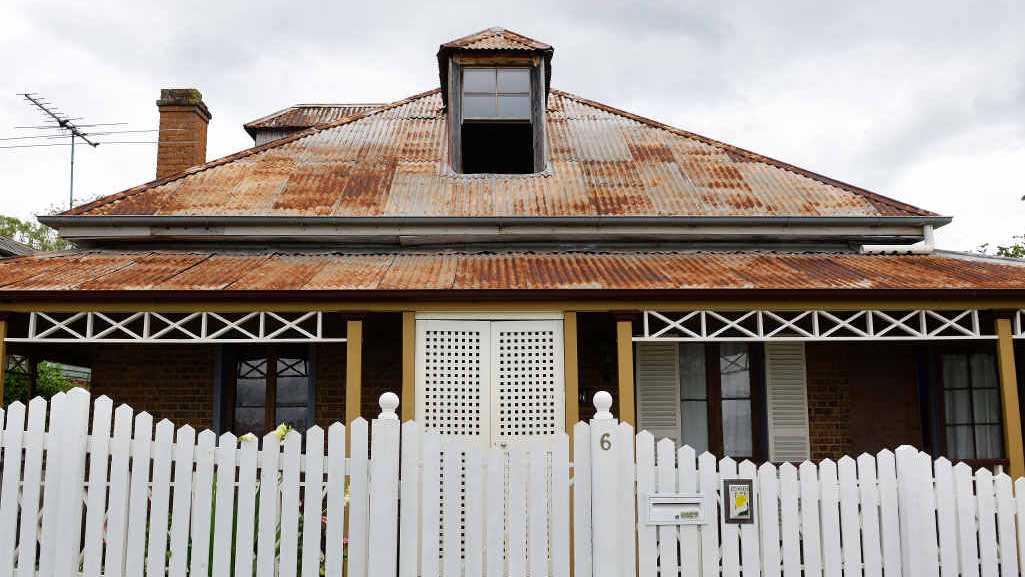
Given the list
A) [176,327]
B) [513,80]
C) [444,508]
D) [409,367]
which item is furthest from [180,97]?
[444,508]

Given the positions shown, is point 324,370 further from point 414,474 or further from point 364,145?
point 414,474

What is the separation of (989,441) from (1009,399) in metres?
2.00

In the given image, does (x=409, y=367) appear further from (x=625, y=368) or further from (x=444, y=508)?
(x=444, y=508)

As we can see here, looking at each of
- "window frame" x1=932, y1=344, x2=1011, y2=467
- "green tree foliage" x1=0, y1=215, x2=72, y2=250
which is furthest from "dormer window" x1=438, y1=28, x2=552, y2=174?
"green tree foliage" x1=0, y1=215, x2=72, y2=250

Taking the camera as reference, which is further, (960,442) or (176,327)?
(960,442)

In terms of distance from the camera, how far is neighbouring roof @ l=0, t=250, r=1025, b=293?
8.16 meters

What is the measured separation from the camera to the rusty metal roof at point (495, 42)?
12.0 meters

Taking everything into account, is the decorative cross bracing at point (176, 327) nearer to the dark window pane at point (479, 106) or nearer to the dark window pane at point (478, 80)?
the dark window pane at point (479, 106)

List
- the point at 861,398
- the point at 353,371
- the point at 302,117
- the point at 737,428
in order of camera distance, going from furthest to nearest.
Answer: the point at 302,117 < the point at 861,398 < the point at 737,428 < the point at 353,371

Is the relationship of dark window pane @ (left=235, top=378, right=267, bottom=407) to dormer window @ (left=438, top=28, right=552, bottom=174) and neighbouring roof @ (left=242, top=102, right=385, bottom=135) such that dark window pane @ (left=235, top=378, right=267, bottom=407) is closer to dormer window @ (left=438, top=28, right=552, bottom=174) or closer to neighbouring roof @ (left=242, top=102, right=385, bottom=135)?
dormer window @ (left=438, top=28, right=552, bottom=174)

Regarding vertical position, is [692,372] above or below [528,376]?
above

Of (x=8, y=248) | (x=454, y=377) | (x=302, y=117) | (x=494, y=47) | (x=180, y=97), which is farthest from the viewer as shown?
(x=302, y=117)

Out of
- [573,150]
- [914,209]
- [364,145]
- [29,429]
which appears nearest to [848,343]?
[914,209]

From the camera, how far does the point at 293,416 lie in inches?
395
